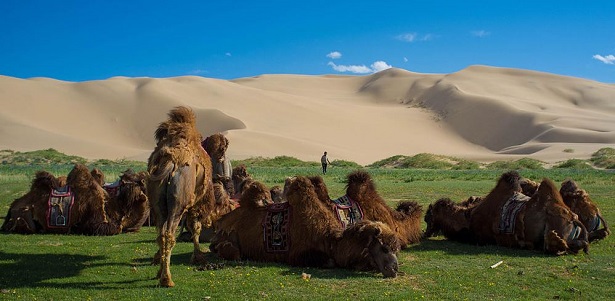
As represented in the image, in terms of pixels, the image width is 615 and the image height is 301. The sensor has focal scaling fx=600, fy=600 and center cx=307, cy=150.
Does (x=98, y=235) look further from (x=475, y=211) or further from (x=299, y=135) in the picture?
(x=299, y=135)

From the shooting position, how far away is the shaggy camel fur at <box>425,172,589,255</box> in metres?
9.63

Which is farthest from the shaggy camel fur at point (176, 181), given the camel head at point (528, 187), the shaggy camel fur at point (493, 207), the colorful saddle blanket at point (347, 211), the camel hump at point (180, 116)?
the camel head at point (528, 187)

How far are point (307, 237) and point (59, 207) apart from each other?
20.1 feet

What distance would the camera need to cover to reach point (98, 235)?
12.1 m

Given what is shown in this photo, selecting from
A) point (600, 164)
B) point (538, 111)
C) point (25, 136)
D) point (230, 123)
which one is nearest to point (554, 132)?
point (538, 111)

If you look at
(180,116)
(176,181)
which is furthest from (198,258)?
(180,116)

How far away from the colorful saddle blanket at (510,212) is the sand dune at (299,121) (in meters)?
54.7

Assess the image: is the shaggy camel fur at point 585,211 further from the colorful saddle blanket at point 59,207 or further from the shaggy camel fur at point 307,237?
the colorful saddle blanket at point 59,207

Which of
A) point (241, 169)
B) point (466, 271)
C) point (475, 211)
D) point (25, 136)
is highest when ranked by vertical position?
point (25, 136)

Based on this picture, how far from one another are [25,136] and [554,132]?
242 feet

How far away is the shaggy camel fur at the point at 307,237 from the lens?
8.02 m

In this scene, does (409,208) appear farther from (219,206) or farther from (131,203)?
(131,203)

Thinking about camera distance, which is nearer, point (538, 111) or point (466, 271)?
point (466, 271)

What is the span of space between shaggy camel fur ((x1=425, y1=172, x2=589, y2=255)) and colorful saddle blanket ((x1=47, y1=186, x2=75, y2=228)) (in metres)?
7.17
